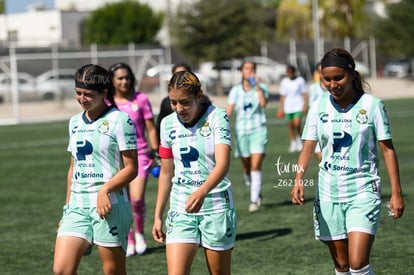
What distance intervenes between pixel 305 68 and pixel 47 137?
30.3 meters

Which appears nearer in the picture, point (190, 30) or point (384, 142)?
point (384, 142)

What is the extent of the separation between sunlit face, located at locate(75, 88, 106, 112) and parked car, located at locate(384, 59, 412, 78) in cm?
6165


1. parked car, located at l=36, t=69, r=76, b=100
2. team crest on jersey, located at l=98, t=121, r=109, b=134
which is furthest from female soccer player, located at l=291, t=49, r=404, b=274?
parked car, located at l=36, t=69, r=76, b=100

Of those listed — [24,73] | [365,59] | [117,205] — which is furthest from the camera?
[365,59]

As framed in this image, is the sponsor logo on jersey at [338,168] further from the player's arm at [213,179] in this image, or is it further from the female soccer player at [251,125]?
the female soccer player at [251,125]

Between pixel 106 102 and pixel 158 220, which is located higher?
pixel 106 102

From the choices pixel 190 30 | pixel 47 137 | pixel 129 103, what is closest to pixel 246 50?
pixel 190 30

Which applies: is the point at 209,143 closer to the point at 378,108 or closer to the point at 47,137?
the point at 378,108

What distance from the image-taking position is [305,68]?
190ft

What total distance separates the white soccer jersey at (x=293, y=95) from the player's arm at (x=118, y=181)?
16.0m

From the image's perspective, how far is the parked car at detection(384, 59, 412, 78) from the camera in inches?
2633

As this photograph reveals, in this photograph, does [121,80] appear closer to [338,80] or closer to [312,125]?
[312,125]

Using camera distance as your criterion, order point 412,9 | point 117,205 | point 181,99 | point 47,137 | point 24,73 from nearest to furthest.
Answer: point 181,99 → point 117,205 → point 47,137 → point 24,73 → point 412,9

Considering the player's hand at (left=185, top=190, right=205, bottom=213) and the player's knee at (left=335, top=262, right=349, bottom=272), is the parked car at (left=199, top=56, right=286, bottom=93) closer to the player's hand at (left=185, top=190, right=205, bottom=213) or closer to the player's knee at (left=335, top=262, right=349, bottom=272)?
the player's knee at (left=335, top=262, right=349, bottom=272)
